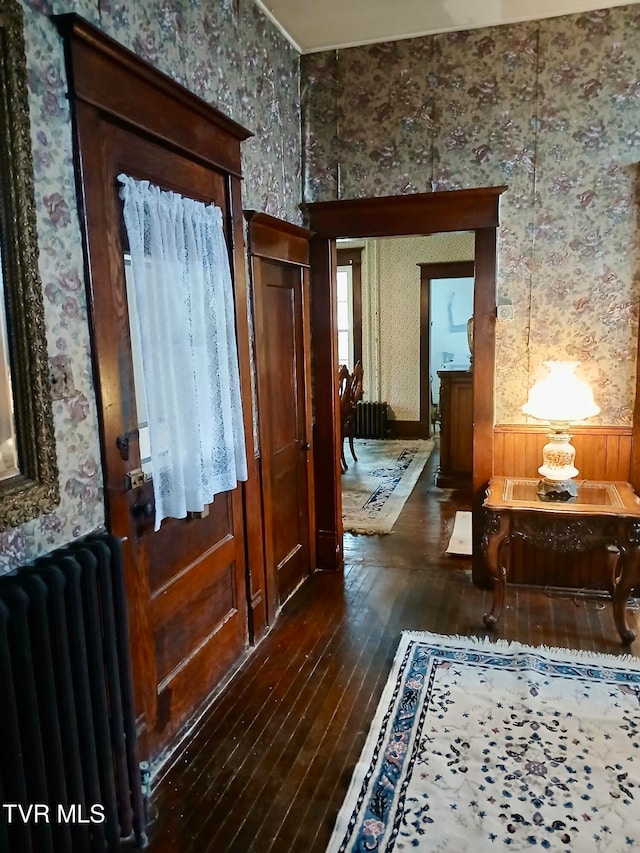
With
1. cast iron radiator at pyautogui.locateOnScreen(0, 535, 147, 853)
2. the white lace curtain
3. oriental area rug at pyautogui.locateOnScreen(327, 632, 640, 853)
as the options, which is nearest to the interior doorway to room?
oriental area rug at pyautogui.locateOnScreen(327, 632, 640, 853)

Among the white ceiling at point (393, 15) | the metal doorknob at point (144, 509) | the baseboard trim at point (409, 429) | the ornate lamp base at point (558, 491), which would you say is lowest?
the baseboard trim at point (409, 429)

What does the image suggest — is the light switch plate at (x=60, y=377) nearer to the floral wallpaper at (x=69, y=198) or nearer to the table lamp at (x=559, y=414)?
the floral wallpaper at (x=69, y=198)

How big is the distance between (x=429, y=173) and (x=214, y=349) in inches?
76.5

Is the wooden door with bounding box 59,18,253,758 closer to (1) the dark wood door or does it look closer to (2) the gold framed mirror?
(1) the dark wood door

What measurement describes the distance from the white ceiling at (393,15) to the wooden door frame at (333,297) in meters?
0.89

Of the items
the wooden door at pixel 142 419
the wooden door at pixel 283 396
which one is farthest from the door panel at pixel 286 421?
the wooden door at pixel 142 419

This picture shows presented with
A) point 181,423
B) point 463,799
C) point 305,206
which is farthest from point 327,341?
point 463,799

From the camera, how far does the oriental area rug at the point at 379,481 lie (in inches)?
203

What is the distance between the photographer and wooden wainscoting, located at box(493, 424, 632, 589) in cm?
369

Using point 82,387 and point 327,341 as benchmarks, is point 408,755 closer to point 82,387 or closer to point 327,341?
point 82,387

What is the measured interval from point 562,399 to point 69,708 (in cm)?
274

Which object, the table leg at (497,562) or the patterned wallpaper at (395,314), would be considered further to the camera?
the patterned wallpaper at (395,314)

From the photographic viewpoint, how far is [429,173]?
3.75 m

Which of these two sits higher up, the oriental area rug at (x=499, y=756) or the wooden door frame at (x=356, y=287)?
the wooden door frame at (x=356, y=287)
